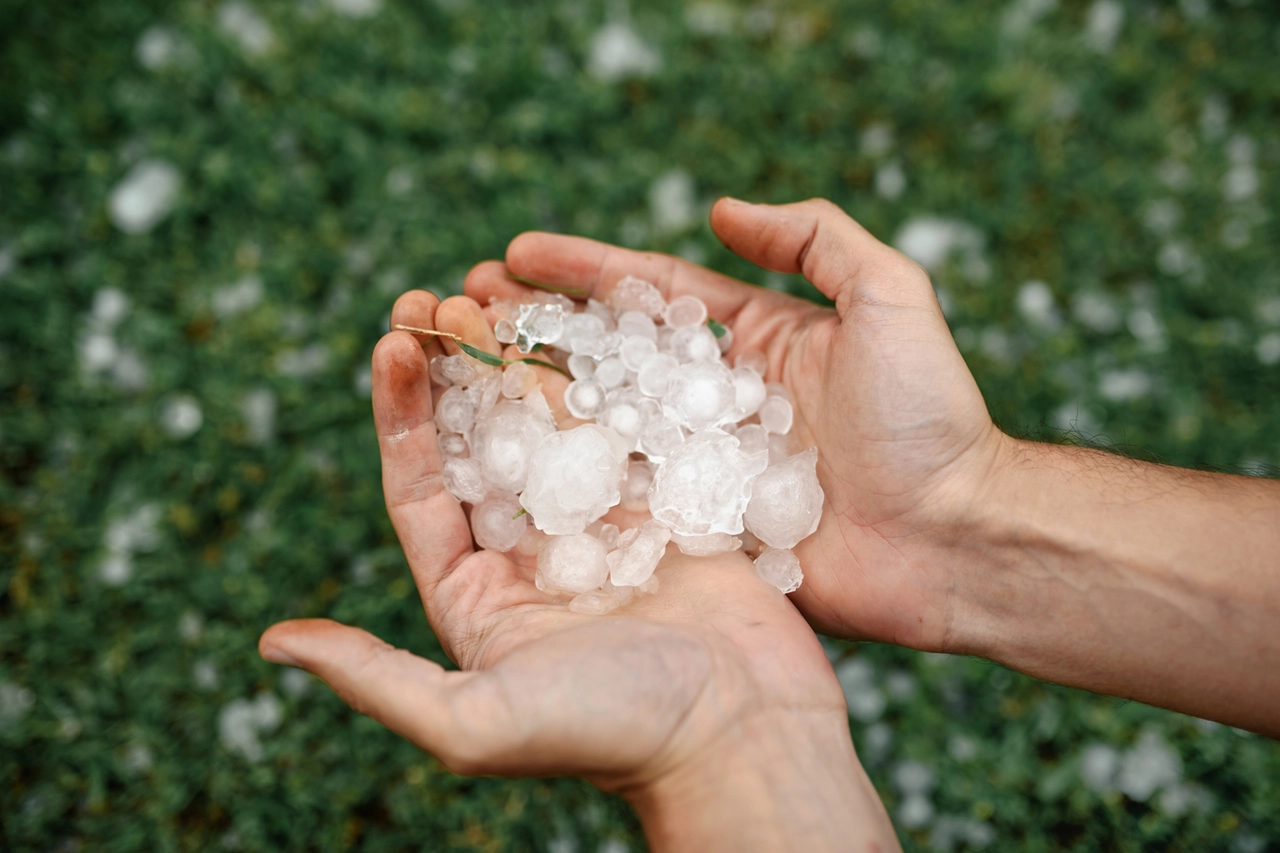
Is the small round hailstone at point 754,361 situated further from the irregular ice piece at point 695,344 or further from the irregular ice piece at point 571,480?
the irregular ice piece at point 571,480

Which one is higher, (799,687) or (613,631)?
(613,631)

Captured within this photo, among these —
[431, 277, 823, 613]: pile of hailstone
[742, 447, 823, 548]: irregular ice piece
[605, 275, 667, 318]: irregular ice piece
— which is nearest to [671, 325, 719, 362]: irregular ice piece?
[431, 277, 823, 613]: pile of hailstone

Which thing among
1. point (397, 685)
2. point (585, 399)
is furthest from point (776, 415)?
point (397, 685)

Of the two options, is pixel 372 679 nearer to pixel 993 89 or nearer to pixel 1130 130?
pixel 993 89

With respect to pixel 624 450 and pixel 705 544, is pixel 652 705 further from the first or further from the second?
pixel 624 450

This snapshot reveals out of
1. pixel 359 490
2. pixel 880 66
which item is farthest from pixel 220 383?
pixel 880 66

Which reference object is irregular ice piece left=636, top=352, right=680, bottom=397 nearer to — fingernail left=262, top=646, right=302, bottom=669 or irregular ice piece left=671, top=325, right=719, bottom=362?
irregular ice piece left=671, top=325, right=719, bottom=362
